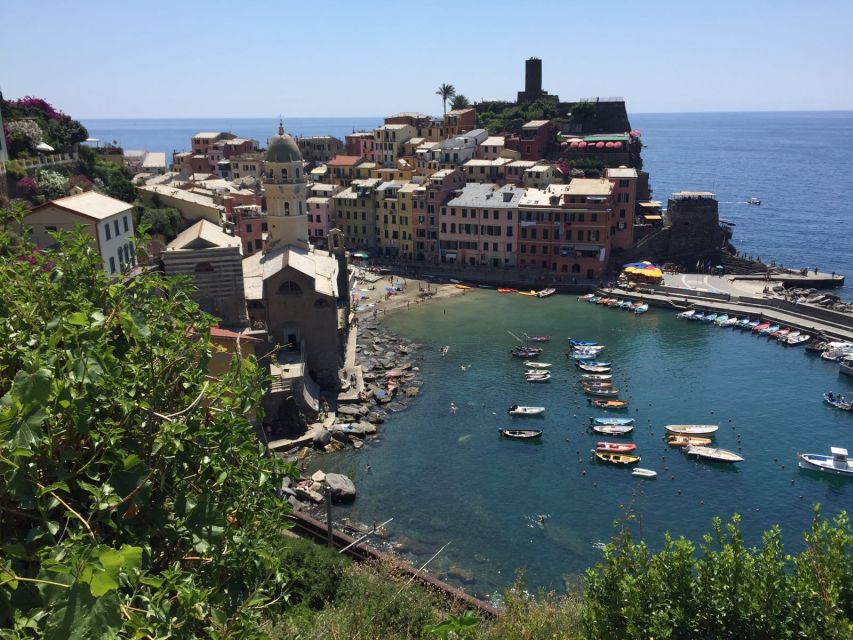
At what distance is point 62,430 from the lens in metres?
7.88

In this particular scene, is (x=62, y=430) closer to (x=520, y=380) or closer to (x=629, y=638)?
(x=629, y=638)

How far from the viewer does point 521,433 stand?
4197 centimetres

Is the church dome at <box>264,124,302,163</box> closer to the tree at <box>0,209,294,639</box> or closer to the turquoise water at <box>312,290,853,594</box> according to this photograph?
the turquoise water at <box>312,290,853,594</box>

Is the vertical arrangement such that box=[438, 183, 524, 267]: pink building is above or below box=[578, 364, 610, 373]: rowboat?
above

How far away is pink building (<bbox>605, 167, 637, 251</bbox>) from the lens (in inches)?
3068

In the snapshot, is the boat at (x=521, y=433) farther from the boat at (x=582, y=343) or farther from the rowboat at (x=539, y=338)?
the rowboat at (x=539, y=338)

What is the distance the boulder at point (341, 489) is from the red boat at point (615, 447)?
14.4m

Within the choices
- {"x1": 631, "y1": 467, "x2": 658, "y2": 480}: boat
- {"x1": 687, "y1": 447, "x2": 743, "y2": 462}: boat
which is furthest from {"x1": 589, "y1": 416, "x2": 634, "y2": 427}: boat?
Answer: {"x1": 631, "y1": 467, "x2": 658, "y2": 480}: boat

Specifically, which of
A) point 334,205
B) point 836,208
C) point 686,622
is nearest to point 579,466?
point 686,622

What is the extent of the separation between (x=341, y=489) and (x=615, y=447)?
51.9ft

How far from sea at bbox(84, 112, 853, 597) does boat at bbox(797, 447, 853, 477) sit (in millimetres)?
480

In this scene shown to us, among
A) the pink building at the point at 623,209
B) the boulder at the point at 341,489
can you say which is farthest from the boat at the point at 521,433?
the pink building at the point at 623,209

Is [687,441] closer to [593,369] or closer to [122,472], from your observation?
[593,369]

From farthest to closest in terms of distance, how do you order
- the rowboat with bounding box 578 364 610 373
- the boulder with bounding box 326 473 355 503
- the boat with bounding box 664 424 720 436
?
the rowboat with bounding box 578 364 610 373 < the boat with bounding box 664 424 720 436 < the boulder with bounding box 326 473 355 503
